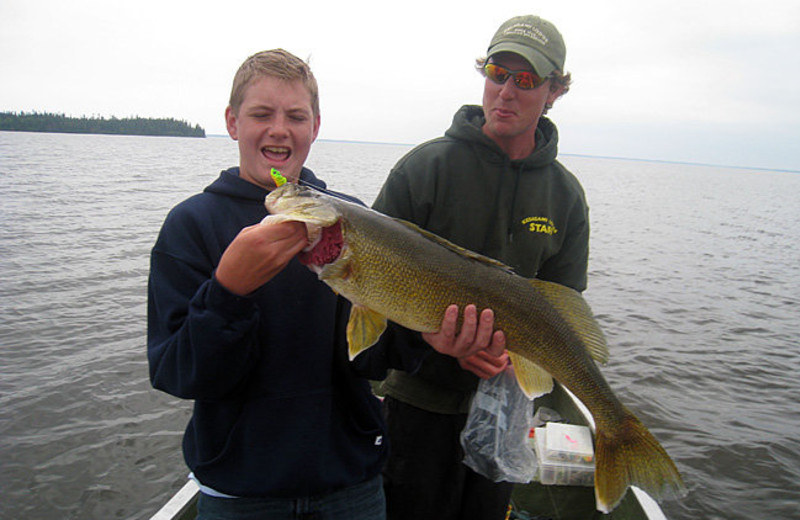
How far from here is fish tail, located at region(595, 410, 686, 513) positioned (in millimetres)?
2479

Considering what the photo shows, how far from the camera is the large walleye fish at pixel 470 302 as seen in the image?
6.99 feet

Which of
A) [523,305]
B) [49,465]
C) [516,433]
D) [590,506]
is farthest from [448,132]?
[49,465]

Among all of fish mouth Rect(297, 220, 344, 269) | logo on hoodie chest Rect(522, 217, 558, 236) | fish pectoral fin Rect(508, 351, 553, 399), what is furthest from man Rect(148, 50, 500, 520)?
logo on hoodie chest Rect(522, 217, 558, 236)

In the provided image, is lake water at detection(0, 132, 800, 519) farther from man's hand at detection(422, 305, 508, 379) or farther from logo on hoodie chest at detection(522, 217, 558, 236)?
logo on hoodie chest at detection(522, 217, 558, 236)

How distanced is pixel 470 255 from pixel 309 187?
0.83m

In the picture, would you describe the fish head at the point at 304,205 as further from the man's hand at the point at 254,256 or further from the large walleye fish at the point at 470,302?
the man's hand at the point at 254,256

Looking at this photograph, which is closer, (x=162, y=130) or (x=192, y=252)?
(x=192, y=252)

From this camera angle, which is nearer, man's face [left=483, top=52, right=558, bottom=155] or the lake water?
man's face [left=483, top=52, right=558, bottom=155]

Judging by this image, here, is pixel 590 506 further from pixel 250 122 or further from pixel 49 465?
pixel 49 465

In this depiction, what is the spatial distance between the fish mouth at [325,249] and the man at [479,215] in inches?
29.9

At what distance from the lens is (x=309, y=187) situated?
2.23 m

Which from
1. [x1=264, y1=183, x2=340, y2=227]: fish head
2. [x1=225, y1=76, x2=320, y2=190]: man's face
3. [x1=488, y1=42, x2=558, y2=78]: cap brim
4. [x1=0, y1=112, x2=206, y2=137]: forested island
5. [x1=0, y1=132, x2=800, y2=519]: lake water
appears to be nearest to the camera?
[x1=264, y1=183, x2=340, y2=227]: fish head

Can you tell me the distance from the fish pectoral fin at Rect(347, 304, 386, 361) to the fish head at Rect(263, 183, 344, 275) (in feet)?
0.91

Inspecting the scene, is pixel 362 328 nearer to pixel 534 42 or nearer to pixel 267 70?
pixel 267 70
